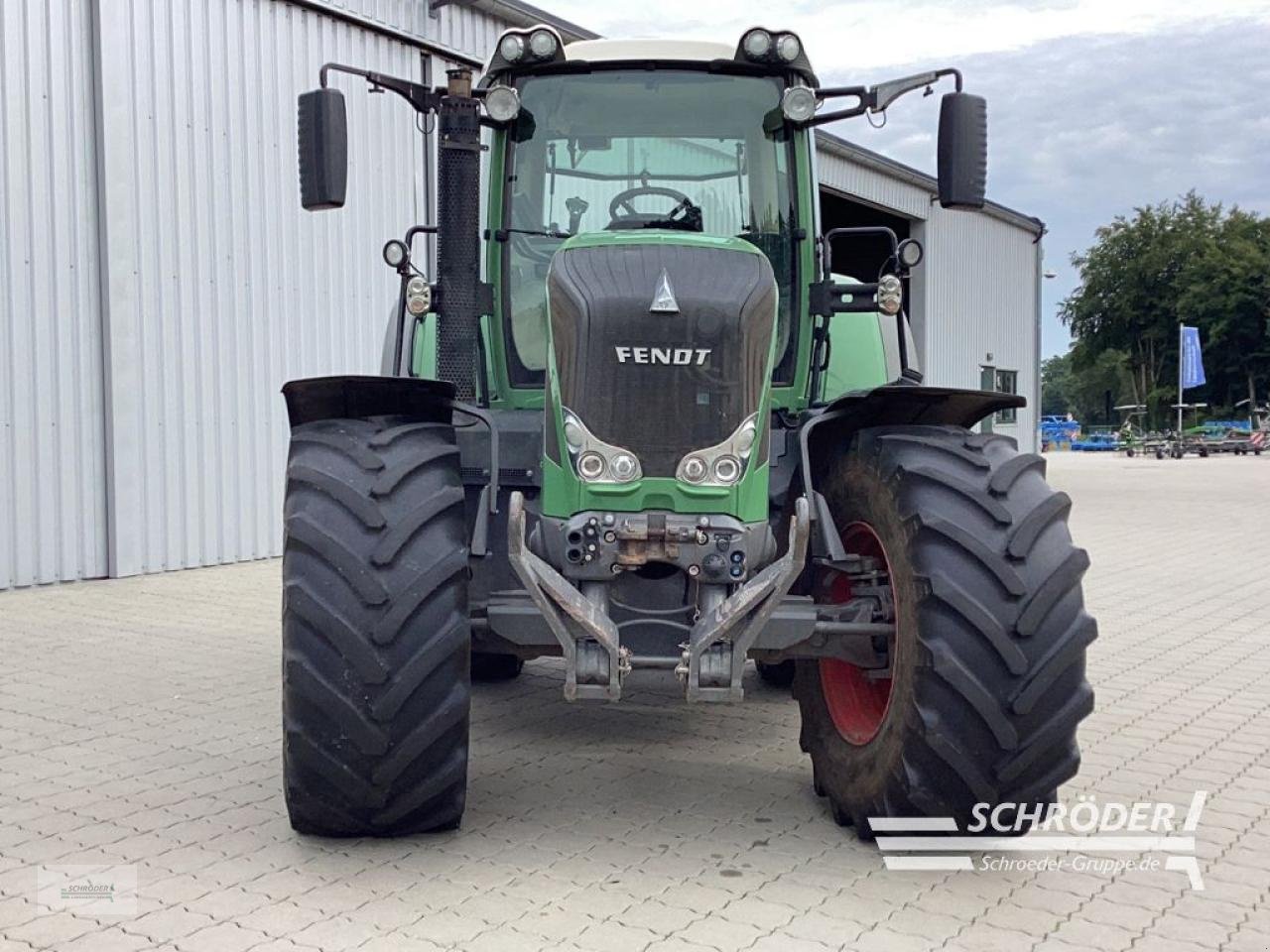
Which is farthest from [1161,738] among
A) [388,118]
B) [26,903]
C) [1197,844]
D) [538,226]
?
[388,118]

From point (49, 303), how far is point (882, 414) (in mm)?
7270

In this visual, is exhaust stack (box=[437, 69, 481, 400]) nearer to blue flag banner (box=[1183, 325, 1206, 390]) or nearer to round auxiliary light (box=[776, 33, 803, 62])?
round auxiliary light (box=[776, 33, 803, 62])

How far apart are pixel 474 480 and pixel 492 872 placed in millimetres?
1455

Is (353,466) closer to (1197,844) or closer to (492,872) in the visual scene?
(492,872)

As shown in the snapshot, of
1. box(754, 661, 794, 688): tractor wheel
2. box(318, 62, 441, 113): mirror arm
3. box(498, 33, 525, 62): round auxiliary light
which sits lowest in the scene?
box(754, 661, 794, 688): tractor wheel

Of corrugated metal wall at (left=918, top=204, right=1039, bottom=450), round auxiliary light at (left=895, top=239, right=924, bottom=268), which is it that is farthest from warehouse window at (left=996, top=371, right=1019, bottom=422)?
round auxiliary light at (left=895, top=239, right=924, bottom=268)

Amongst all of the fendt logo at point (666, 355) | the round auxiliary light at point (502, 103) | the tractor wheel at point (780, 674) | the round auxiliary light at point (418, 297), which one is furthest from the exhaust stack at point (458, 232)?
the tractor wheel at point (780, 674)

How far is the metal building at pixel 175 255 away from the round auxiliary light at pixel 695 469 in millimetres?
5158

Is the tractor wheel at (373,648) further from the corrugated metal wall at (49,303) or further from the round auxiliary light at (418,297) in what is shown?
the corrugated metal wall at (49,303)

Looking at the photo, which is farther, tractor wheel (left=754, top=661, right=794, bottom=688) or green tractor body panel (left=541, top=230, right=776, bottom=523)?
tractor wheel (left=754, top=661, right=794, bottom=688)

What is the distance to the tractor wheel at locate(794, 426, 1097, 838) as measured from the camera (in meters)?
3.50

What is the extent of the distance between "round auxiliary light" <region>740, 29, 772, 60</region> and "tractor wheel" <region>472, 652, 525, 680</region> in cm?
309

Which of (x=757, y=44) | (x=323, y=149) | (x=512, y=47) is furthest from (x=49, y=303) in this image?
(x=757, y=44)

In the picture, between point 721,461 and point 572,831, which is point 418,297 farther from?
point 572,831
